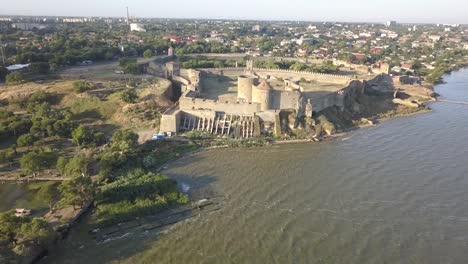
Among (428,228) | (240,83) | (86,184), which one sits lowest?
(428,228)

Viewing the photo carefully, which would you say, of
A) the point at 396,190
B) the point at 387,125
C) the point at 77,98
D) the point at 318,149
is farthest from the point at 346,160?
the point at 77,98

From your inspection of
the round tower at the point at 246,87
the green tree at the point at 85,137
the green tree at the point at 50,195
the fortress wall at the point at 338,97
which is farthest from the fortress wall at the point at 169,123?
the fortress wall at the point at 338,97

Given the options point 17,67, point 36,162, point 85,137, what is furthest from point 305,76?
point 36,162

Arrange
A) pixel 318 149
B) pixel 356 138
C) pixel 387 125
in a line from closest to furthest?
pixel 318 149 → pixel 356 138 → pixel 387 125

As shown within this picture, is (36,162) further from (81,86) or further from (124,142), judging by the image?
(81,86)

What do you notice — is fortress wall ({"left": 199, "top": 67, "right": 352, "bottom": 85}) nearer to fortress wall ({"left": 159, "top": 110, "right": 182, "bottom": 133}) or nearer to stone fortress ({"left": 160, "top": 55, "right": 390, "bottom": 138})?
stone fortress ({"left": 160, "top": 55, "right": 390, "bottom": 138})

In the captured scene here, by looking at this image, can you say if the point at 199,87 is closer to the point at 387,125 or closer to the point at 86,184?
the point at 387,125

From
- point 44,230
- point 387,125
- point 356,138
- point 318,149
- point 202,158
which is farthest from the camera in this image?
point 387,125
